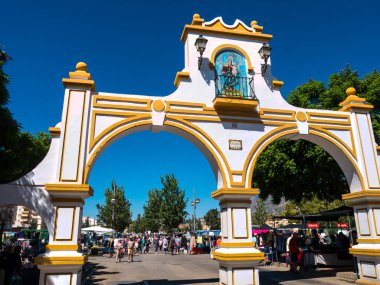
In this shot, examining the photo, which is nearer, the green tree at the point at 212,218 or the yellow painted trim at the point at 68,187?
the yellow painted trim at the point at 68,187

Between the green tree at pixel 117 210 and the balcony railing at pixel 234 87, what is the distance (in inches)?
1334

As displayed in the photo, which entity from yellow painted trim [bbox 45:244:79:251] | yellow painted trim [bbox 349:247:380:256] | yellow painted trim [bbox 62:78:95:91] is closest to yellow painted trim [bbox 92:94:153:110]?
yellow painted trim [bbox 62:78:95:91]

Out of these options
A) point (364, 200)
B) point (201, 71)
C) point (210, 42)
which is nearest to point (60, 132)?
point (201, 71)

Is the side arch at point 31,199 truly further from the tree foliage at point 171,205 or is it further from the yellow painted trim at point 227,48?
the tree foliage at point 171,205

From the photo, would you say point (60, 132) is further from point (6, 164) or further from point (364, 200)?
point (364, 200)

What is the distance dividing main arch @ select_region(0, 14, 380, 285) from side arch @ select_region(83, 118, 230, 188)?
0.03 meters

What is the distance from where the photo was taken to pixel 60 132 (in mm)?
8289

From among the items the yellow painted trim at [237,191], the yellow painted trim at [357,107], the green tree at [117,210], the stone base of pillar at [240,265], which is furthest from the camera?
the green tree at [117,210]

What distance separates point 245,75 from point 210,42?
1.51 metres

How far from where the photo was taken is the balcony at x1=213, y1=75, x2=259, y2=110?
9367mm

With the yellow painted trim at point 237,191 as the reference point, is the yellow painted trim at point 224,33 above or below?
above

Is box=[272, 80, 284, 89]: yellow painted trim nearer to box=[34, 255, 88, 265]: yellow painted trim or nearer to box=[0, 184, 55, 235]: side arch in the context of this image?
box=[0, 184, 55, 235]: side arch

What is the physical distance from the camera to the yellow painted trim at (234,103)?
9.29 m

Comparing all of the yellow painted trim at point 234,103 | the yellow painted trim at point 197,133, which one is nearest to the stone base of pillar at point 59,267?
the yellow painted trim at point 197,133
